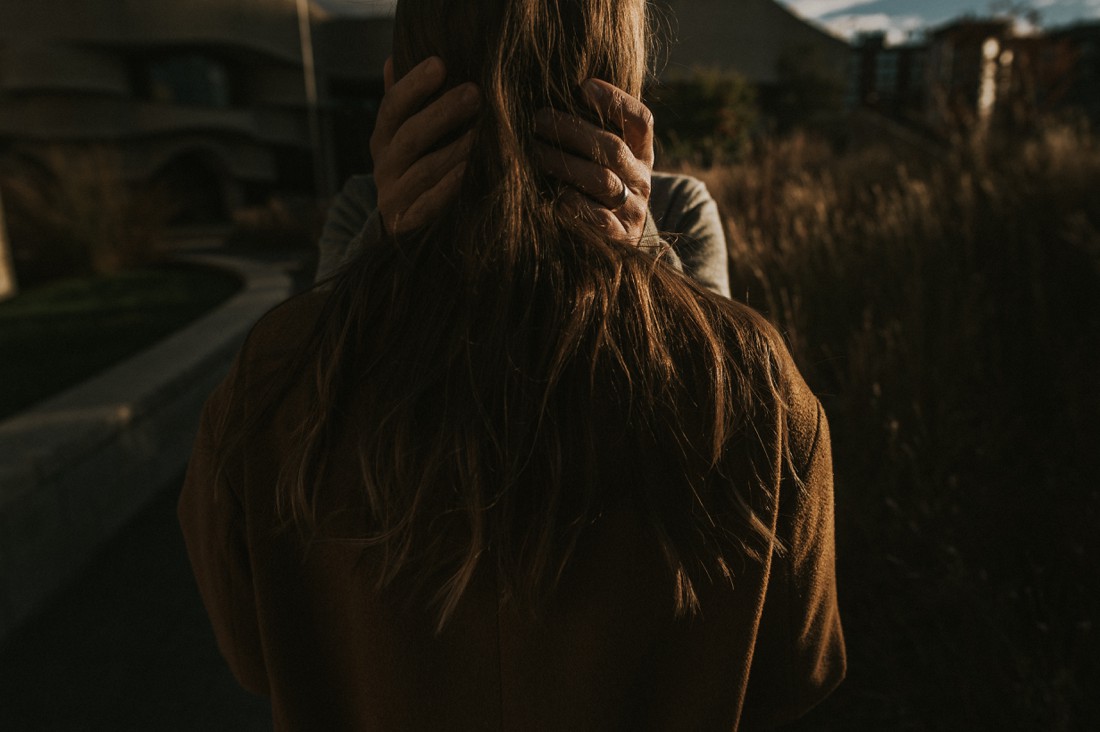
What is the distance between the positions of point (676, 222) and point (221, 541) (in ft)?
3.24

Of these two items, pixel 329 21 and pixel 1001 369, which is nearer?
pixel 1001 369

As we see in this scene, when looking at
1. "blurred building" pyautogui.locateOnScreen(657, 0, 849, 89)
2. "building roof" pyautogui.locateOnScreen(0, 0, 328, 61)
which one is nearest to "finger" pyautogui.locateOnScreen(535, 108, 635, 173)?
"building roof" pyautogui.locateOnScreen(0, 0, 328, 61)

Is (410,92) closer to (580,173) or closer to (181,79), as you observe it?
(580,173)

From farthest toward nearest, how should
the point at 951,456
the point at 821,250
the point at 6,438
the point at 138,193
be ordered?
the point at 138,193, the point at 821,250, the point at 6,438, the point at 951,456

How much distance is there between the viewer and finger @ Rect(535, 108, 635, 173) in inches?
33.1

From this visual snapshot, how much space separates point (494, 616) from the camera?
0.88m

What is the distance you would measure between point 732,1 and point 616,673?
4212 centimetres

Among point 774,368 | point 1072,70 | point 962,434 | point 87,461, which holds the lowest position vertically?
point 87,461

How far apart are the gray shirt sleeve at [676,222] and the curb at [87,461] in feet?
3.08

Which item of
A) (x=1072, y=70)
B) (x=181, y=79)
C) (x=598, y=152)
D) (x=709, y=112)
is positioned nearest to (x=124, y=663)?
(x=598, y=152)

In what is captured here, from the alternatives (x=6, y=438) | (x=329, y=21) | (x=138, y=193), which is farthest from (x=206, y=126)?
(x=6, y=438)

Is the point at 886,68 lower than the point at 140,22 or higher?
higher

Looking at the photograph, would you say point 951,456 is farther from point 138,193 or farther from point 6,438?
point 138,193

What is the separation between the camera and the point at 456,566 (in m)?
0.87
